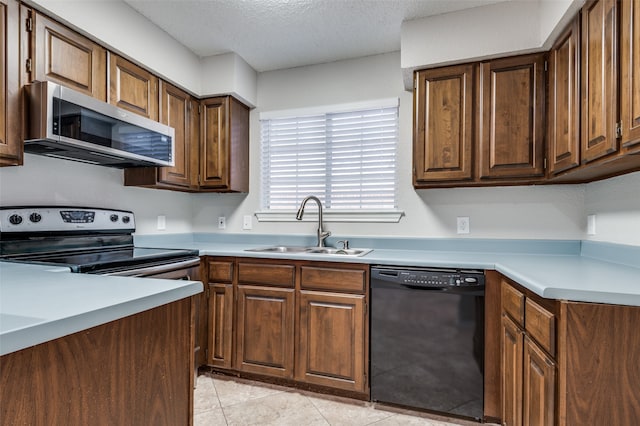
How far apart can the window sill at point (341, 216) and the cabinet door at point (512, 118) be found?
751 millimetres

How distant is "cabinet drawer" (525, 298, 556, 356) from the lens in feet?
4.06

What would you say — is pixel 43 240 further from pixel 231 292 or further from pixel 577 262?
pixel 577 262

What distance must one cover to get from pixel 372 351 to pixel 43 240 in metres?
1.98

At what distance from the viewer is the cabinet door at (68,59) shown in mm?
1729

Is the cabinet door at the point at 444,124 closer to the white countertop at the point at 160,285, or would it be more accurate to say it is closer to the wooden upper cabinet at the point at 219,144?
the white countertop at the point at 160,285

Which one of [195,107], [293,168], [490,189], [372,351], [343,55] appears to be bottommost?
[372,351]

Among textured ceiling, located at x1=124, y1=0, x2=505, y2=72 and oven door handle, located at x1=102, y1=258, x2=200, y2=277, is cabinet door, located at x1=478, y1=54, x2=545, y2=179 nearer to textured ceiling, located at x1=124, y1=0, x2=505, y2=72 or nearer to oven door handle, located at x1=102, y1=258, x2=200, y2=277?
textured ceiling, located at x1=124, y1=0, x2=505, y2=72

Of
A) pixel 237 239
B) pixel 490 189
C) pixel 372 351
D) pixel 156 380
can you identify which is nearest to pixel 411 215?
pixel 490 189

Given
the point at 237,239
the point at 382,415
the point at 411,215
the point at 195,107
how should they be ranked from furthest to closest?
the point at 237,239 < the point at 195,107 < the point at 411,215 < the point at 382,415

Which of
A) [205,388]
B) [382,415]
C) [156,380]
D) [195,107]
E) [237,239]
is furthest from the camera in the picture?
[237,239]

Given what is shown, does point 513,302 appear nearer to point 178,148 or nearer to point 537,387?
point 537,387

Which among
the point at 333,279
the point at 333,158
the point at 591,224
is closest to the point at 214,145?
the point at 333,158

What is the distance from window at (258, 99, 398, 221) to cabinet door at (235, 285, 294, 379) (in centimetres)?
89

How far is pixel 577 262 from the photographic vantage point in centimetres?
189
